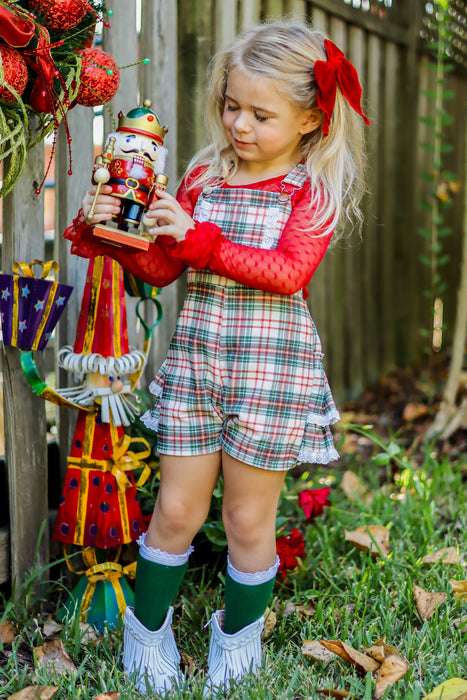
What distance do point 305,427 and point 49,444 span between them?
3.21ft

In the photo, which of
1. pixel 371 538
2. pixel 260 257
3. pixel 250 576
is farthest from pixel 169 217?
pixel 371 538

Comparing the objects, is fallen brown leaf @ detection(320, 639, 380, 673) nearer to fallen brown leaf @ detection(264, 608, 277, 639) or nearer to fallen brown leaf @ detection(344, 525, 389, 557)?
fallen brown leaf @ detection(264, 608, 277, 639)

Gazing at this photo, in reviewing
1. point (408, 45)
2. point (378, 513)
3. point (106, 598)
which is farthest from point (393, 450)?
point (408, 45)

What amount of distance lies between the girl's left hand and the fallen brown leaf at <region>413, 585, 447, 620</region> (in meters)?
1.21

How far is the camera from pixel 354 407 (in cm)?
411

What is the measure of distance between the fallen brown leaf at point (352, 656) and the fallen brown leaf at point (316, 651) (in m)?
0.03

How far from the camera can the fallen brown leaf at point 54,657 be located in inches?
75.2

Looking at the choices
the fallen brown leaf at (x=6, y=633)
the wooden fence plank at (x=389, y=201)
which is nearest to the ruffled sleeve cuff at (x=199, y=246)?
the fallen brown leaf at (x=6, y=633)

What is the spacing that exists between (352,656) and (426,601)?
1.20 ft

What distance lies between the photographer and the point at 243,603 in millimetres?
1917

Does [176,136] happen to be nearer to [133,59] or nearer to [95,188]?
[133,59]

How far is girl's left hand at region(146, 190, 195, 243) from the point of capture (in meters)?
1.74

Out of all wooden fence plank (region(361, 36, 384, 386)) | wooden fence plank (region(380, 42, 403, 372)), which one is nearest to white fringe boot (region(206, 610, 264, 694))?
wooden fence plank (region(361, 36, 384, 386))

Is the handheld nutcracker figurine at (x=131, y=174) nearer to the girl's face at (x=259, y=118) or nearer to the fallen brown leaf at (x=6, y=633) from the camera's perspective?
the girl's face at (x=259, y=118)
